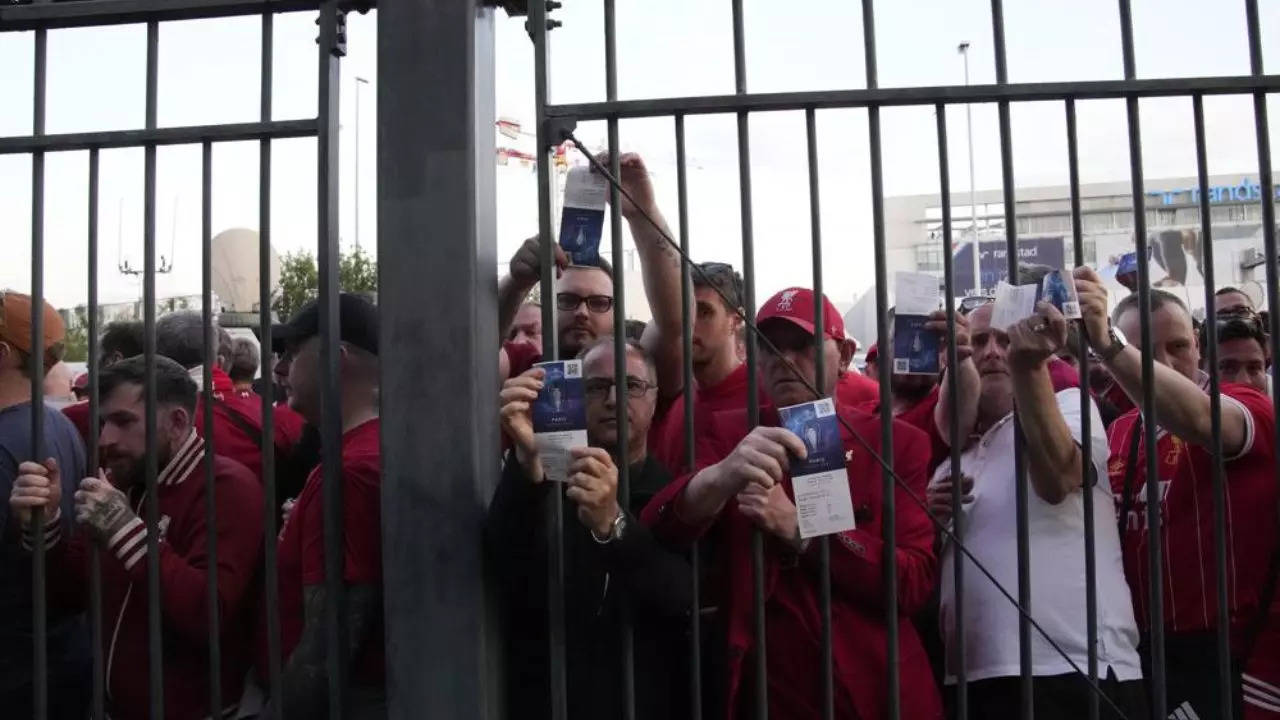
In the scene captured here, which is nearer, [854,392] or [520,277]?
[520,277]

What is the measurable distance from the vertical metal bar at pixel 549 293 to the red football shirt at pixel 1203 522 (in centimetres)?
136

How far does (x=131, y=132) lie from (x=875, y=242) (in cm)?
159

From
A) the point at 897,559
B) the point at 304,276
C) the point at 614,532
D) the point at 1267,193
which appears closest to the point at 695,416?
the point at 897,559

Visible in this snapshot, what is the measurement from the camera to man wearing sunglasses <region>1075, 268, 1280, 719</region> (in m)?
2.35

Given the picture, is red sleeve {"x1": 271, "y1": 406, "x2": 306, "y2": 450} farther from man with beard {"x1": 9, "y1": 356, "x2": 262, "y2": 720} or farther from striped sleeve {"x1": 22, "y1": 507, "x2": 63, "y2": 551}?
striped sleeve {"x1": 22, "y1": 507, "x2": 63, "y2": 551}

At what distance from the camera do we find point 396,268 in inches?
84.5

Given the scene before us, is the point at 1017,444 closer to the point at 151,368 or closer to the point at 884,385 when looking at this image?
the point at 884,385

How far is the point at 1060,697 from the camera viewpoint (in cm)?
268

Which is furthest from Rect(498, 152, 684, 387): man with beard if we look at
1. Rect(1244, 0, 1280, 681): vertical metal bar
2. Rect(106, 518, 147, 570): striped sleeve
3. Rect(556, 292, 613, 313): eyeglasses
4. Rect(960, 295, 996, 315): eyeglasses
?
Rect(1244, 0, 1280, 681): vertical metal bar

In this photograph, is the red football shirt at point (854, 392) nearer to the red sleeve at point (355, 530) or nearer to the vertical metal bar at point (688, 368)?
the vertical metal bar at point (688, 368)

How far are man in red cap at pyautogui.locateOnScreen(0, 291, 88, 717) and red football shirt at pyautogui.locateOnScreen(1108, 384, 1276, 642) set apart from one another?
2710mm

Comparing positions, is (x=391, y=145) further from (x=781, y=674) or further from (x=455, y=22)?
(x=781, y=674)

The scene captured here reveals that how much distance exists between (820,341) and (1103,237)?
22.8 metres

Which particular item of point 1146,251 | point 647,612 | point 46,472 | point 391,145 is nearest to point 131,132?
point 391,145
